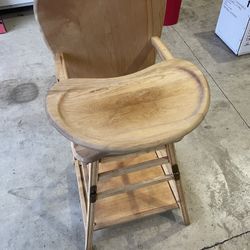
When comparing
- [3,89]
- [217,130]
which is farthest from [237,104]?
[3,89]

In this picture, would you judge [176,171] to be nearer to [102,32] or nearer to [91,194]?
[91,194]

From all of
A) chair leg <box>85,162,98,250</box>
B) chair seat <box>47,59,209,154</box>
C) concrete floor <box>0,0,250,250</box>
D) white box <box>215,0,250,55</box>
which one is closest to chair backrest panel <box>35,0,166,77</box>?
chair seat <box>47,59,209,154</box>

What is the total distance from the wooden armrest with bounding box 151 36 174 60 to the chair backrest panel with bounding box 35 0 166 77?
0.03 metres

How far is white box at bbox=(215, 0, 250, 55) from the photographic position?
5.89 ft

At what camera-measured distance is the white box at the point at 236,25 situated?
1795mm

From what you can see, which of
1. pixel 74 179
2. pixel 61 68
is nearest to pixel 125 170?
pixel 61 68

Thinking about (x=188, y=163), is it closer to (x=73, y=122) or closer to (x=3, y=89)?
(x=73, y=122)

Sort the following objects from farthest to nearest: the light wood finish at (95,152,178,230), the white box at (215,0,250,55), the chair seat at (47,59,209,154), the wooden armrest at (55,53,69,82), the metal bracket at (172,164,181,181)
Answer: the white box at (215,0,250,55) → the light wood finish at (95,152,178,230) → the metal bracket at (172,164,181,181) → the wooden armrest at (55,53,69,82) → the chair seat at (47,59,209,154)

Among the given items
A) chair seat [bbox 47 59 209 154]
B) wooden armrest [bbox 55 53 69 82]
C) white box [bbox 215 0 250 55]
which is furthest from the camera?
white box [bbox 215 0 250 55]

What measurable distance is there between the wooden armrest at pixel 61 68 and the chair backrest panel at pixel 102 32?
0.7 inches

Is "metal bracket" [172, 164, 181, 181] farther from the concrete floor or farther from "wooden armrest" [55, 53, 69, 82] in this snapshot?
"wooden armrest" [55, 53, 69, 82]

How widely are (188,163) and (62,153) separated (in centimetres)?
62

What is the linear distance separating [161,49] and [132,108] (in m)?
0.32

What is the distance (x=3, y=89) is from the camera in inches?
68.4
